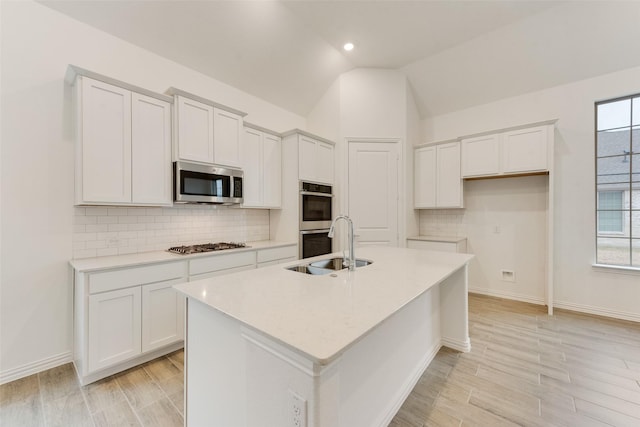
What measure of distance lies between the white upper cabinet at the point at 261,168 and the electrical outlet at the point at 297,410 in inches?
109

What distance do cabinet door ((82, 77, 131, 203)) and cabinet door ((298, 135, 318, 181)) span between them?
6.49ft

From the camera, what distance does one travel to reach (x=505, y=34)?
335 cm

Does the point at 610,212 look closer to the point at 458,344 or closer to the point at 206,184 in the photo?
the point at 458,344

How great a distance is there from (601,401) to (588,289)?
2.22m

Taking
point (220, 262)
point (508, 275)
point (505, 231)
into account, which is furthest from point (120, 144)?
point (508, 275)

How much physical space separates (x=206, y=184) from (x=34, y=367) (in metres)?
2.04

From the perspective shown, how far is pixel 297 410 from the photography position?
2.78ft

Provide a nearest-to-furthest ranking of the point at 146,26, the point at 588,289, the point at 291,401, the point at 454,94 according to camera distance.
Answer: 1. the point at 291,401
2. the point at 146,26
3. the point at 588,289
4. the point at 454,94

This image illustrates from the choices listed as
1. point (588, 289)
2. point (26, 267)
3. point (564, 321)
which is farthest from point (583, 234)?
point (26, 267)

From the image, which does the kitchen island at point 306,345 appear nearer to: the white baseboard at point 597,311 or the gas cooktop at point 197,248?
the gas cooktop at point 197,248

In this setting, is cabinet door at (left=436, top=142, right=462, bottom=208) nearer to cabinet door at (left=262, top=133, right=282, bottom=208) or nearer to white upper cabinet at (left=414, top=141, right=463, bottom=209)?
white upper cabinet at (left=414, top=141, right=463, bottom=209)

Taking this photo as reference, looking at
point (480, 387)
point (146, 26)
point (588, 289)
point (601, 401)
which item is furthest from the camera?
point (588, 289)

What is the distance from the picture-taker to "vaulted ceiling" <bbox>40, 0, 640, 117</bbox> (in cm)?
275

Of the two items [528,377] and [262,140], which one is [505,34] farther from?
[528,377]
